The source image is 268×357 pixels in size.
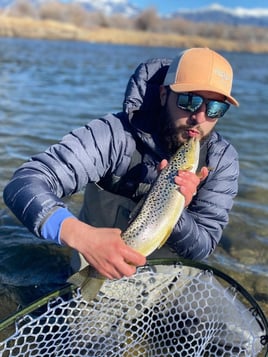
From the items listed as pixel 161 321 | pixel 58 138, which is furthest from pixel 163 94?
pixel 58 138

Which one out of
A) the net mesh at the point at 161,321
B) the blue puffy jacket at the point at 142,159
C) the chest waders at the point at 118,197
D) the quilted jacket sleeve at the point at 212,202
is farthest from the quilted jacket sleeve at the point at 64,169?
the net mesh at the point at 161,321

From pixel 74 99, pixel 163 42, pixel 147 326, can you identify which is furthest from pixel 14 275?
pixel 163 42

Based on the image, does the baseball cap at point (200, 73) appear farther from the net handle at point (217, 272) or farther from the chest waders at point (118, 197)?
the net handle at point (217, 272)

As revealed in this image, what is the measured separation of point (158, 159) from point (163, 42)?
70.7 meters

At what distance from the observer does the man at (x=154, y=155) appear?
11.3 feet

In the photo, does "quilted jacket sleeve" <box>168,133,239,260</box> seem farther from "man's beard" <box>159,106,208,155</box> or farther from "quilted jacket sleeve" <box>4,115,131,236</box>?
"quilted jacket sleeve" <box>4,115,131,236</box>

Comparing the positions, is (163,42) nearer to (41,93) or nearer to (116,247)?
(41,93)

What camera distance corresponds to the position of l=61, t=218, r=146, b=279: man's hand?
8.52 feet

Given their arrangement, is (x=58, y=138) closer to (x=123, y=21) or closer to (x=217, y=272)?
(x=217, y=272)

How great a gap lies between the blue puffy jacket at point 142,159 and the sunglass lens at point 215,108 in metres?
0.30

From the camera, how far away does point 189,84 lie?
11.7 ft

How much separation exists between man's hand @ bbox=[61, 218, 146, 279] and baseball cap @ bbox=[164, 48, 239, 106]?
1.38m

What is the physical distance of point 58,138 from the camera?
9.95 m

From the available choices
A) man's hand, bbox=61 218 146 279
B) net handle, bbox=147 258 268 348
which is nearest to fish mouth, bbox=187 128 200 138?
net handle, bbox=147 258 268 348
